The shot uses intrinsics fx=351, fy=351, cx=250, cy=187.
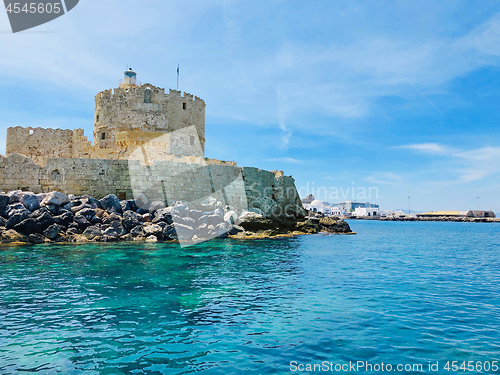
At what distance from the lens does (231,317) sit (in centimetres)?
545

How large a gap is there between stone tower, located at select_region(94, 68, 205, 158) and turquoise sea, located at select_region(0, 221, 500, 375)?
12.9 m

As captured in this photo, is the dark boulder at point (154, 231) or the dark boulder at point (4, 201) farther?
the dark boulder at point (154, 231)

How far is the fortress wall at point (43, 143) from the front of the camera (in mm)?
23583

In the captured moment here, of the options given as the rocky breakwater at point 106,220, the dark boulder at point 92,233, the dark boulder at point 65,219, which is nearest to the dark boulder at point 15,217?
the rocky breakwater at point 106,220

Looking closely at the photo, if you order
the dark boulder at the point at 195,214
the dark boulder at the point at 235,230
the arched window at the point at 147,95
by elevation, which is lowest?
the dark boulder at the point at 235,230

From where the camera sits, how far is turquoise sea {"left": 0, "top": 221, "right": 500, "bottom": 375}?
4025mm

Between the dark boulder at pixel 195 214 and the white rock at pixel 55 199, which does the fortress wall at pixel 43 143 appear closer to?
the white rock at pixel 55 199

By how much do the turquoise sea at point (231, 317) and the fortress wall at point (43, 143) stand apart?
16037 mm

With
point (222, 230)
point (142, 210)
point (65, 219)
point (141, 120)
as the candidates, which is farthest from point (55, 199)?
point (141, 120)

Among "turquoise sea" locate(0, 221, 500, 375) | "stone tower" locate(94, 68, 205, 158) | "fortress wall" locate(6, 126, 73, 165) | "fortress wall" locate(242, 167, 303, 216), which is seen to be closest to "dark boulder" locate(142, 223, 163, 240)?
"turquoise sea" locate(0, 221, 500, 375)

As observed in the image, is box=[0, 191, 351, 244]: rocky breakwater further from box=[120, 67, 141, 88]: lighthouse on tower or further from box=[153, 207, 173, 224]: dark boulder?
box=[120, 67, 141, 88]: lighthouse on tower

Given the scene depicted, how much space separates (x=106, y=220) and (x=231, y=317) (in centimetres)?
1095

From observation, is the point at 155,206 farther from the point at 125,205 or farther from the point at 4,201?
the point at 4,201

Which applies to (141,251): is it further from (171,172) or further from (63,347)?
(63,347)
